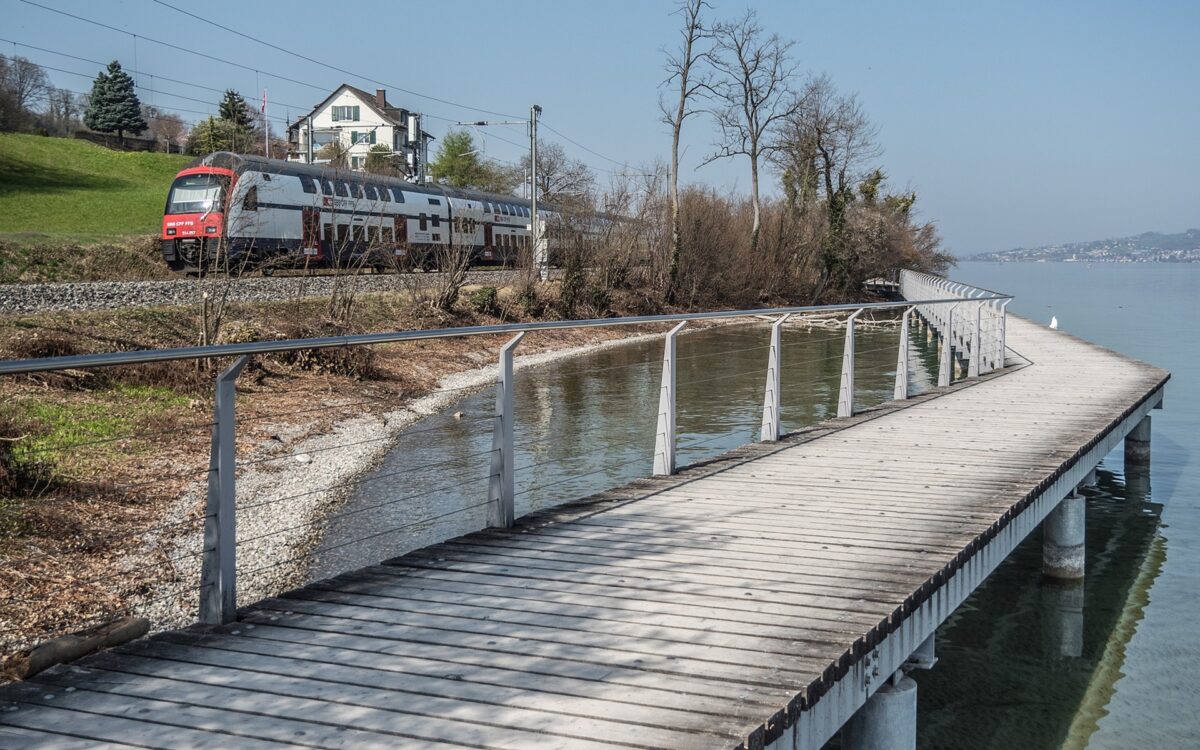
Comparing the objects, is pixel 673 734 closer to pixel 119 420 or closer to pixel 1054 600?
pixel 1054 600

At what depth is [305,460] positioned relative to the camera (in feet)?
40.3

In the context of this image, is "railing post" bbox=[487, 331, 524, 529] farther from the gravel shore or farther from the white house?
the white house

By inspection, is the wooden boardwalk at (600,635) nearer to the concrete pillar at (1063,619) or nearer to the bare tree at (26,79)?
the concrete pillar at (1063,619)

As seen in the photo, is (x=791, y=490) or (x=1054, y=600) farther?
(x=1054, y=600)

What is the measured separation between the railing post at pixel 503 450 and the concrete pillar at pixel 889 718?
6.86ft

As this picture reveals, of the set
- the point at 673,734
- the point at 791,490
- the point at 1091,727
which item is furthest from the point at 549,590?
the point at 1091,727

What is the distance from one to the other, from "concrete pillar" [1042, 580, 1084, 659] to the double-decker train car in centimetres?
1507

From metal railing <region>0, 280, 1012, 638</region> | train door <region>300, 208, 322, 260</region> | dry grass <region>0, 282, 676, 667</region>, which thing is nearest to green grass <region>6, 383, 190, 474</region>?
dry grass <region>0, 282, 676, 667</region>

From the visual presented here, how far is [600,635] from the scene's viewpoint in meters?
4.10

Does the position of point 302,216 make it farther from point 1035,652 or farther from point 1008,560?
point 1035,652

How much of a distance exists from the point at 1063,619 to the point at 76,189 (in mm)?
43718

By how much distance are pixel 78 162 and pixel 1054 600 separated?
51.0m

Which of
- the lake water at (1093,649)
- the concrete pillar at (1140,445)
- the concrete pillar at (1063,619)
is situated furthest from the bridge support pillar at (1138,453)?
the concrete pillar at (1063,619)

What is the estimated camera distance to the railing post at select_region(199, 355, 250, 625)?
421cm
